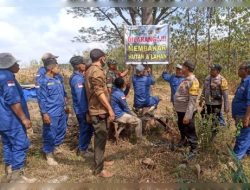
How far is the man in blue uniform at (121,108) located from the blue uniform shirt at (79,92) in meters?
0.56

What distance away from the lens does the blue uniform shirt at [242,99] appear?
4039mm

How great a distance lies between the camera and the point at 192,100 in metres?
4.17

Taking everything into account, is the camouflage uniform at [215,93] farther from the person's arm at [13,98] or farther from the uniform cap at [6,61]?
the uniform cap at [6,61]

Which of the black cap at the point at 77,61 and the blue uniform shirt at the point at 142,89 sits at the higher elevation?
the black cap at the point at 77,61

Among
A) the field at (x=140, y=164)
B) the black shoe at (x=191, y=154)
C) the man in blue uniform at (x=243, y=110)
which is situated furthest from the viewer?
the black shoe at (x=191, y=154)

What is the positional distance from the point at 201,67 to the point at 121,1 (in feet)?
30.4

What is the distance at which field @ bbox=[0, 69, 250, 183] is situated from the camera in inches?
149

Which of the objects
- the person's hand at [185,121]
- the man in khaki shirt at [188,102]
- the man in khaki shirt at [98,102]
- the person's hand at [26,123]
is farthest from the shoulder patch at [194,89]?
the person's hand at [26,123]

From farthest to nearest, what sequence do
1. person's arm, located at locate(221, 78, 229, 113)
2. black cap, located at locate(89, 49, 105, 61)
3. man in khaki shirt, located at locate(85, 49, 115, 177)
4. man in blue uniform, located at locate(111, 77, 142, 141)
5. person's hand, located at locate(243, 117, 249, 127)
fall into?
1. person's arm, located at locate(221, 78, 229, 113)
2. man in blue uniform, located at locate(111, 77, 142, 141)
3. person's hand, located at locate(243, 117, 249, 127)
4. black cap, located at locate(89, 49, 105, 61)
5. man in khaki shirt, located at locate(85, 49, 115, 177)

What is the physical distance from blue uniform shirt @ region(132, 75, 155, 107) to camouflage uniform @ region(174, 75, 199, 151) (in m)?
1.45

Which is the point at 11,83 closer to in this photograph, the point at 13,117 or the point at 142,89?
the point at 13,117

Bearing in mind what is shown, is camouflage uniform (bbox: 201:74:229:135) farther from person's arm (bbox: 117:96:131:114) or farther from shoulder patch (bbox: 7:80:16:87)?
shoulder patch (bbox: 7:80:16:87)

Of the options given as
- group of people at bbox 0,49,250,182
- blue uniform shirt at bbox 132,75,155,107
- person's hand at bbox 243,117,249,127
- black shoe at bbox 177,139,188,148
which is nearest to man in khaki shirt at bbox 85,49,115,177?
group of people at bbox 0,49,250,182

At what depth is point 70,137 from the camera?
217 inches
